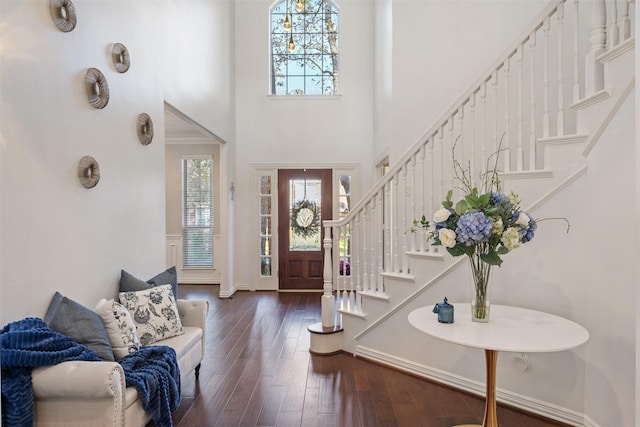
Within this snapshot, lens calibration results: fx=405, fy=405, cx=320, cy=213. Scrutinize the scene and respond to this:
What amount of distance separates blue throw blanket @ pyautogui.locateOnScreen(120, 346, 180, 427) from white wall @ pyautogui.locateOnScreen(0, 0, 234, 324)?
1.93ft

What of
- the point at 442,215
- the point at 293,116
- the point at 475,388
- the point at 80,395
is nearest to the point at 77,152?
the point at 80,395

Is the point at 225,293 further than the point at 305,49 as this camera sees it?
No

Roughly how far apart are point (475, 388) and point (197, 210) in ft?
19.3

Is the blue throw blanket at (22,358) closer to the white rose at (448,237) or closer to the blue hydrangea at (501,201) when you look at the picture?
the white rose at (448,237)

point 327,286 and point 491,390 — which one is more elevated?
point 327,286

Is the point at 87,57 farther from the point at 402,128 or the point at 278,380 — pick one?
the point at 402,128

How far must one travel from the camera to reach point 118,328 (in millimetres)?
2490

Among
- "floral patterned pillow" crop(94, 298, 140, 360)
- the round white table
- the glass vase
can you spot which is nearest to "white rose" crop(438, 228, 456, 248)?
the glass vase

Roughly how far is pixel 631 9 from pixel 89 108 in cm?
369

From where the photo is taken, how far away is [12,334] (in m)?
1.84

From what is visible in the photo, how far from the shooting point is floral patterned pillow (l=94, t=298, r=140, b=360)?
2.45m

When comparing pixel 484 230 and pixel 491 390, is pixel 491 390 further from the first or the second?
pixel 484 230

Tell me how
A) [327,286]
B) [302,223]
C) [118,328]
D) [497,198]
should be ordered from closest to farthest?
[497,198] → [118,328] → [327,286] → [302,223]

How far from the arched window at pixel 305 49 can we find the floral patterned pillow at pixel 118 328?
5.44m
